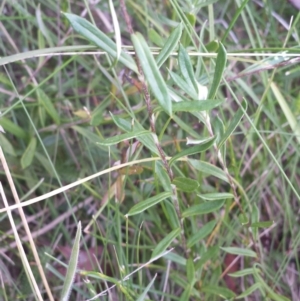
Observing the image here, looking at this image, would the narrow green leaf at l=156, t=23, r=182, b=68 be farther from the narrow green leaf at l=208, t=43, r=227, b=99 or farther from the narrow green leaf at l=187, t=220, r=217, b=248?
the narrow green leaf at l=187, t=220, r=217, b=248

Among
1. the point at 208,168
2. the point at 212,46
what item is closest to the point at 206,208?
the point at 208,168

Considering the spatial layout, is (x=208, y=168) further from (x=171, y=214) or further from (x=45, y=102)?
(x=45, y=102)

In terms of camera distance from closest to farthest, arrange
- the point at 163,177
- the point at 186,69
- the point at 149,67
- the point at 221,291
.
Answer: the point at 149,67, the point at 186,69, the point at 163,177, the point at 221,291

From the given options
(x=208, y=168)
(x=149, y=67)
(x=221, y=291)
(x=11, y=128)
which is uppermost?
(x=149, y=67)

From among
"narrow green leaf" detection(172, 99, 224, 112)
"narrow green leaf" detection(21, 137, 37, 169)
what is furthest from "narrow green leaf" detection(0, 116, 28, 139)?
"narrow green leaf" detection(172, 99, 224, 112)

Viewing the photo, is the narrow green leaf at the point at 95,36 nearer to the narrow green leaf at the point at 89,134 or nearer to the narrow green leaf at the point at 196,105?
the narrow green leaf at the point at 196,105

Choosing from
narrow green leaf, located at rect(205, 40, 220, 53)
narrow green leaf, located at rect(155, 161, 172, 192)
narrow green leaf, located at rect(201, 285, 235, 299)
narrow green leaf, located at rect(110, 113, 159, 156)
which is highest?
narrow green leaf, located at rect(205, 40, 220, 53)
